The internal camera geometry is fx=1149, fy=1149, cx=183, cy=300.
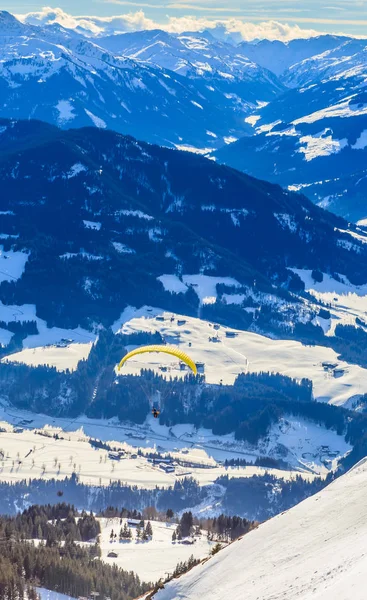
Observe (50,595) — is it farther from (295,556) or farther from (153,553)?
(295,556)

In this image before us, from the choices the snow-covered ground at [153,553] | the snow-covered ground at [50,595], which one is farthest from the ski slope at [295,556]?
the snow-covered ground at [153,553]

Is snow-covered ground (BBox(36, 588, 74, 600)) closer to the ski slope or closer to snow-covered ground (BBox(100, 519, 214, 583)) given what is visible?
snow-covered ground (BBox(100, 519, 214, 583))

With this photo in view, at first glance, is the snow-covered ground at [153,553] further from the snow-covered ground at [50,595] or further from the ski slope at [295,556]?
the ski slope at [295,556]

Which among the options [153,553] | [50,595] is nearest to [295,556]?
[50,595]

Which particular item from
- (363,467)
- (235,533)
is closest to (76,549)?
(235,533)

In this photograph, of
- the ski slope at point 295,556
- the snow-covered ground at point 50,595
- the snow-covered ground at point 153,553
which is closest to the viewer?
the ski slope at point 295,556

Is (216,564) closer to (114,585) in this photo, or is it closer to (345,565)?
(345,565)
